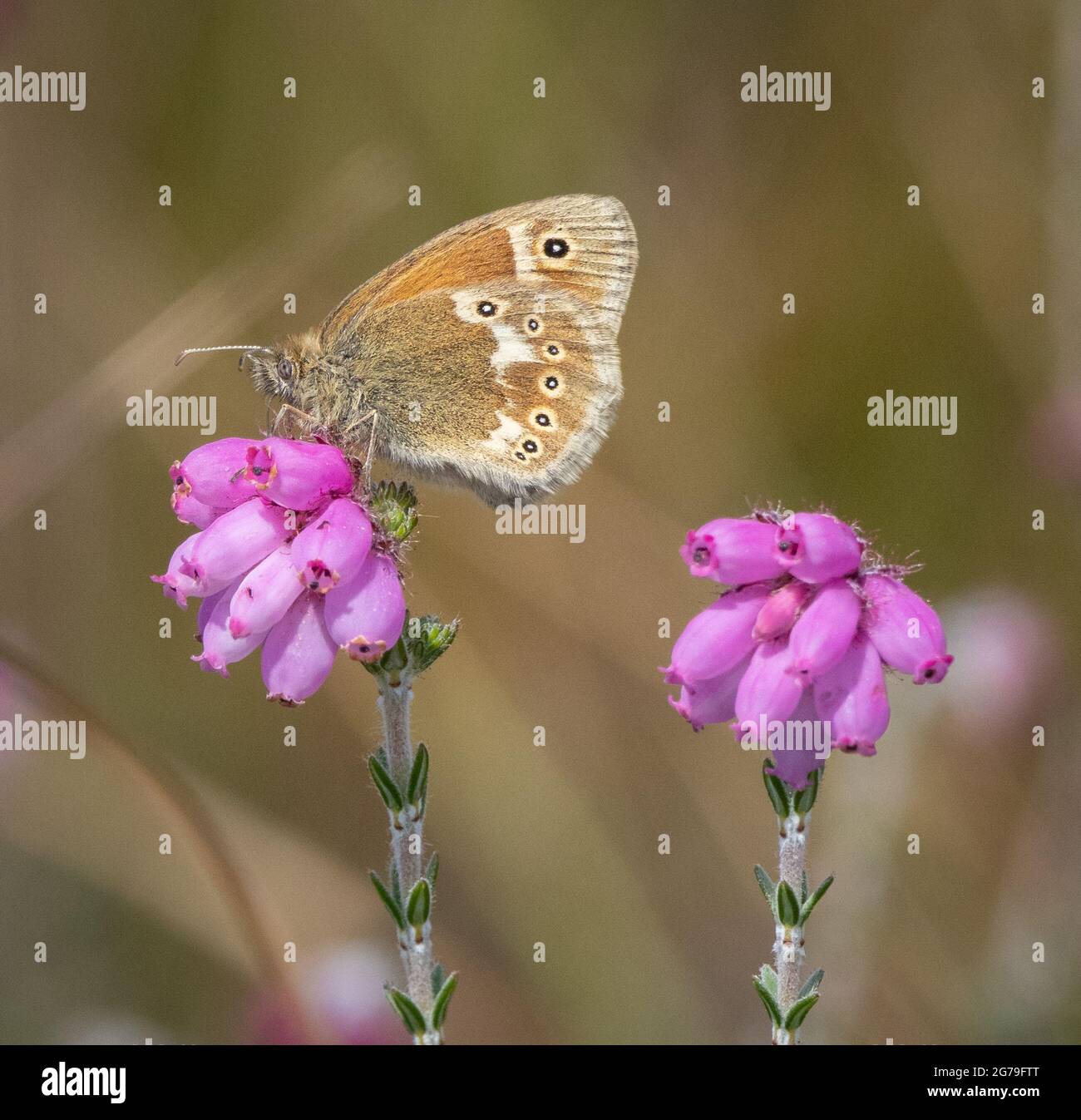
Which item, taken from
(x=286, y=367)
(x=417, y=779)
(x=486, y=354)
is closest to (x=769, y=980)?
(x=417, y=779)

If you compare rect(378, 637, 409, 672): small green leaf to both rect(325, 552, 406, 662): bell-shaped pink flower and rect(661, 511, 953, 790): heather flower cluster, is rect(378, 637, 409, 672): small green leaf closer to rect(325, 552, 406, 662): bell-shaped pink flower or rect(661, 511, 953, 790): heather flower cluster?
rect(325, 552, 406, 662): bell-shaped pink flower

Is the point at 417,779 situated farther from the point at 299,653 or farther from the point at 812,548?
the point at 812,548

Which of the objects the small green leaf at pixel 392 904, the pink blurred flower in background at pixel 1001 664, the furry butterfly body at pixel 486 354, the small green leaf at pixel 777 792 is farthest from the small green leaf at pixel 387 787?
the pink blurred flower in background at pixel 1001 664

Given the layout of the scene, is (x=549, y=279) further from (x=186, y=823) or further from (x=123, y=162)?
(x=123, y=162)

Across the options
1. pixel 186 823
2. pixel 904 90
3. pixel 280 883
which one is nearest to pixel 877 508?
pixel 904 90

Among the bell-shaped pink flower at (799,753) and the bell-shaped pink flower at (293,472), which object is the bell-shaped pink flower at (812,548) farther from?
the bell-shaped pink flower at (293,472)

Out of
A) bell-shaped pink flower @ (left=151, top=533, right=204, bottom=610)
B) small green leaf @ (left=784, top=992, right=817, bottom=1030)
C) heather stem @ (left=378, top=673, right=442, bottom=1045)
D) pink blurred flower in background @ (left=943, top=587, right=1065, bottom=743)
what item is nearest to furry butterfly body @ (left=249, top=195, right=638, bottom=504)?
bell-shaped pink flower @ (left=151, top=533, right=204, bottom=610)
